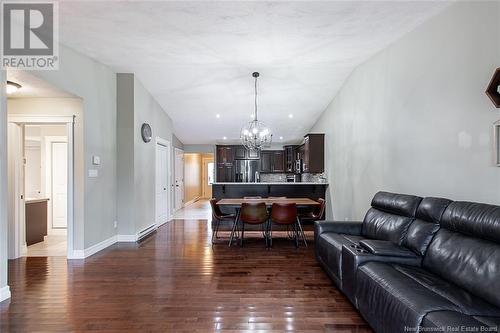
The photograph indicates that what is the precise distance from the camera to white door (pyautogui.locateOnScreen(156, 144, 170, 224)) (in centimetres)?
679

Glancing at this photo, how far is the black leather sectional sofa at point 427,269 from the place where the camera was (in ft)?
5.42

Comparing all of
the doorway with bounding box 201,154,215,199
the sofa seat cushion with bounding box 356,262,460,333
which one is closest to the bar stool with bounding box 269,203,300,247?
the sofa seat cushion with bounding box 356,262,460,333

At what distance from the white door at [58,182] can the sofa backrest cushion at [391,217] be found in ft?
19.5

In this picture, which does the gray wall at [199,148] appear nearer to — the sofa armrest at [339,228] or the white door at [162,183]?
the white door at [162,183]

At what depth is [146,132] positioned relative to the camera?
5824 millimetres

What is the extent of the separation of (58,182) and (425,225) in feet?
21.6

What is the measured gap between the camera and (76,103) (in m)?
4.39

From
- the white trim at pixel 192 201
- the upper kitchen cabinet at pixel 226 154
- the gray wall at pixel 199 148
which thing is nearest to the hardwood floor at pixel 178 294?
the upper kitchen cabinet at pixel 226 154

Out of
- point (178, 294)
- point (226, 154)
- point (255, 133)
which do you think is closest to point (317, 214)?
point (255, 133)

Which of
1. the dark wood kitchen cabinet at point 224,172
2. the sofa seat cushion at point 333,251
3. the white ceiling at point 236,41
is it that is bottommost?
the sofa seat cushion at point 333,251

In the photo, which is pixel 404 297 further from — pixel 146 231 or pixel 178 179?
pixel 178 179

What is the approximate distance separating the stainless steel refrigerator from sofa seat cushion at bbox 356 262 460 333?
8172 millimetres

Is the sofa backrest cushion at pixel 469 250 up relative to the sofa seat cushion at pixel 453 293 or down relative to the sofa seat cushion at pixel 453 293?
up

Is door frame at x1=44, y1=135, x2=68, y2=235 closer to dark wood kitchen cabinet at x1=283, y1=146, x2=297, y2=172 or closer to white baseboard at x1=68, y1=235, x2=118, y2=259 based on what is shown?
white baseboard at x1=68, y1=235, x2=118, y2=259
